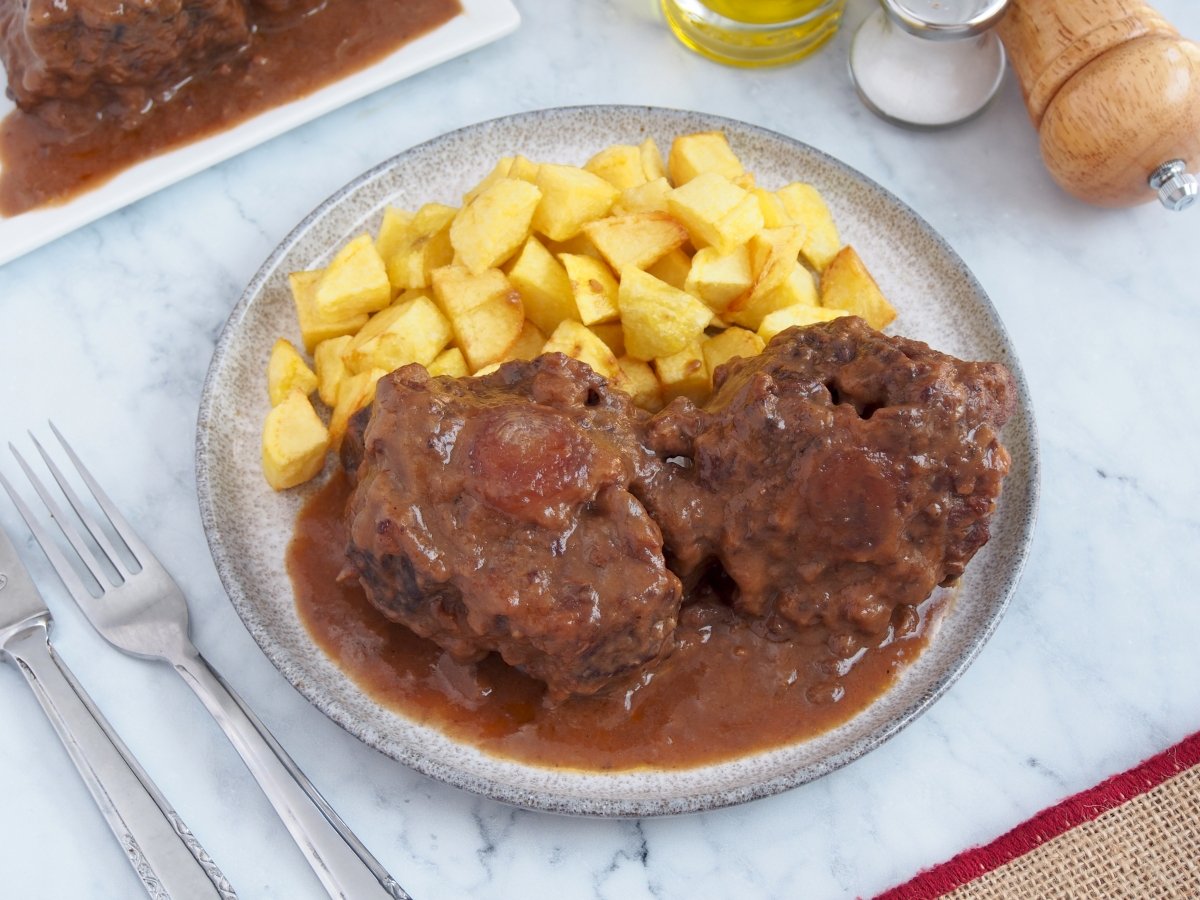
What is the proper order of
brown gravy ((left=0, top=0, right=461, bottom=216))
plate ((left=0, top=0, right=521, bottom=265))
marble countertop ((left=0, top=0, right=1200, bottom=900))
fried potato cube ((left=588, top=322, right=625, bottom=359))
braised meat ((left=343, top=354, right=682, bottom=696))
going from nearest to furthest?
braised meat ((left=343, top=354, right=682, bottom=696)) < marble countertop ((left=0, top=0, right=1200, bottom=900)) < fried potato cube ((left=588, top=322, right=625, bottom=359)) < plate ((left=0, top=0, right=521, bottom=265)) < brown gravy ((left=0, top=0, right=461, bottom=216))

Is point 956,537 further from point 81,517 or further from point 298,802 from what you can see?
point 81,517

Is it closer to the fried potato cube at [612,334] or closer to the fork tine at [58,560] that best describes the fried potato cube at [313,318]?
the fried potato cube at [612,334]

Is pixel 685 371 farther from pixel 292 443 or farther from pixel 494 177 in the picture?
pixel 292 443

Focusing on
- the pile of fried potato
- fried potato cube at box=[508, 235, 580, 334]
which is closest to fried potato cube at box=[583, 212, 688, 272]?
the pile of fried potato

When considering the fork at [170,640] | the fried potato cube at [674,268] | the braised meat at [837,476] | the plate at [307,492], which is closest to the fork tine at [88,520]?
the fork at [170,640]

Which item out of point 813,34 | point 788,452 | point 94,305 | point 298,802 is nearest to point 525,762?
point 298,802

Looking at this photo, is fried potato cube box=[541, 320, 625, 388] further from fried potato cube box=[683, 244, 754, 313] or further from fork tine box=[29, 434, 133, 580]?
fork tine box=[29, 434, 133, 580]
